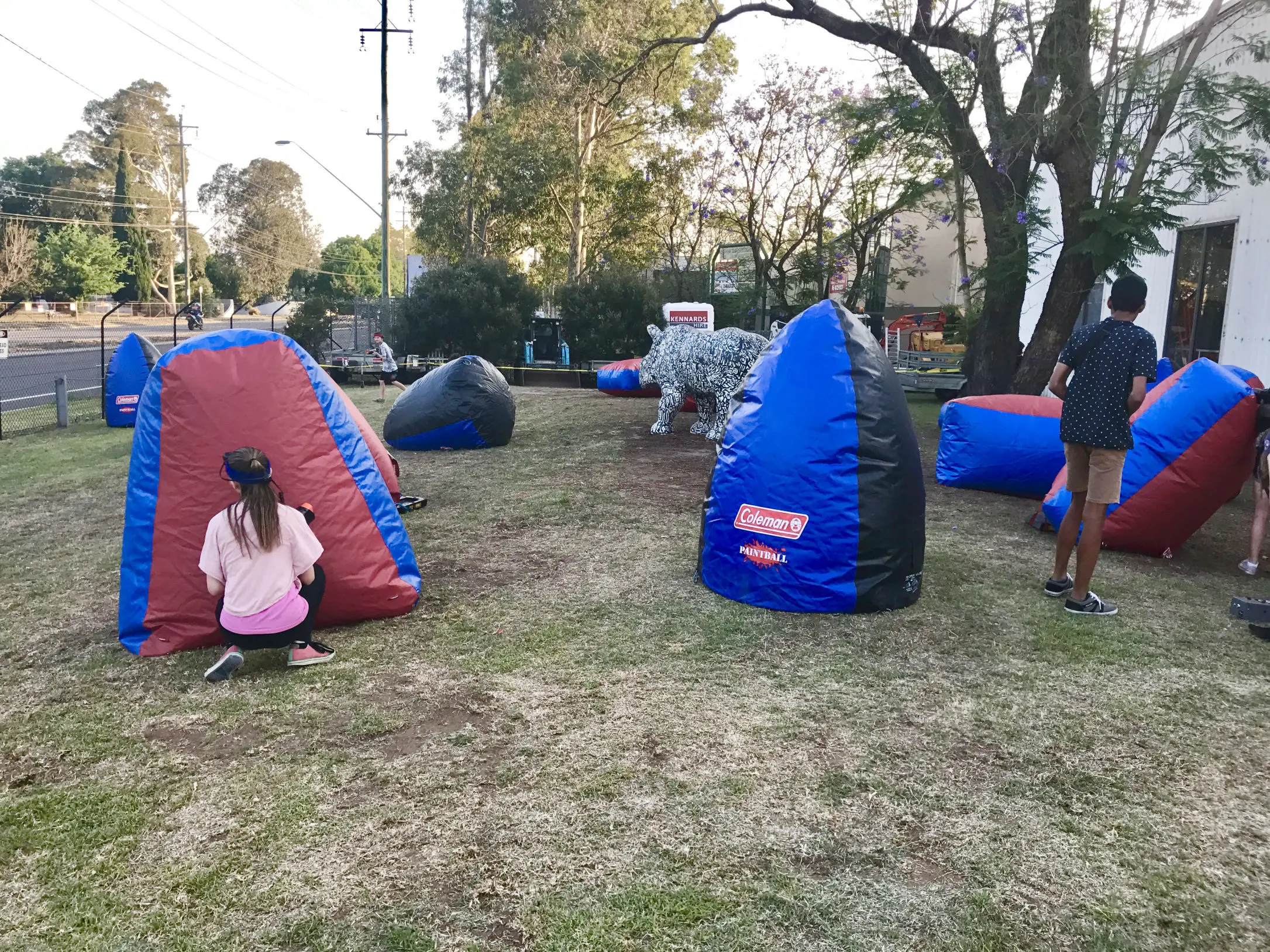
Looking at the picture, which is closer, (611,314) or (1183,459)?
(1183,459)

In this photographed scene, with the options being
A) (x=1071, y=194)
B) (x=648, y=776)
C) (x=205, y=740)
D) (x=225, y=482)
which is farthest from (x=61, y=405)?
(x=1071, y=194)

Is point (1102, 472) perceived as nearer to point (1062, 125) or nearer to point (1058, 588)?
point (1058, 588)

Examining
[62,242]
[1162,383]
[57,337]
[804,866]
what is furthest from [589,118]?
[62,242]

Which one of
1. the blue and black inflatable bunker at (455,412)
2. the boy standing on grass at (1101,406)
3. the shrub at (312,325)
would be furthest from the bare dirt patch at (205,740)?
the shrub at (312,325)

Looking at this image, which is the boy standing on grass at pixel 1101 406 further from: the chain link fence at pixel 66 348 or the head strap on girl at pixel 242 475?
the chain link fence at pixel 66 348

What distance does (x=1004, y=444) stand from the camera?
25.6ft

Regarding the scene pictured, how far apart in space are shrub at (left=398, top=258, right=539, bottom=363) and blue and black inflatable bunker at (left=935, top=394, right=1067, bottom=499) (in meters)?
13.5

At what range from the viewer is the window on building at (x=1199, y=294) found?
34.8ft

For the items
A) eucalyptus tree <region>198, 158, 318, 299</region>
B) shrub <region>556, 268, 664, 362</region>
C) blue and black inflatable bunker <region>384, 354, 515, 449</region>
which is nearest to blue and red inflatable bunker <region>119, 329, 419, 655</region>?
blue and black inflatable bunker <region>384, 354, 515, 449</region>

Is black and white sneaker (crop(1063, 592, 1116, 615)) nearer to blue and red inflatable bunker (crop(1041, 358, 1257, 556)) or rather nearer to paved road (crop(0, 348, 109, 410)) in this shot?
blue and red inflatable bunker (crop(1041, 358, 1257, 556))

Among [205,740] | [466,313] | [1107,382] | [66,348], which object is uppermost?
[466,313]

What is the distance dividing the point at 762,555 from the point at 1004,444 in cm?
385

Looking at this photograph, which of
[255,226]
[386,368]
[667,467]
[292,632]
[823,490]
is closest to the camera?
[292,632]

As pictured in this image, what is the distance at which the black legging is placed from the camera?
402 centimetres
